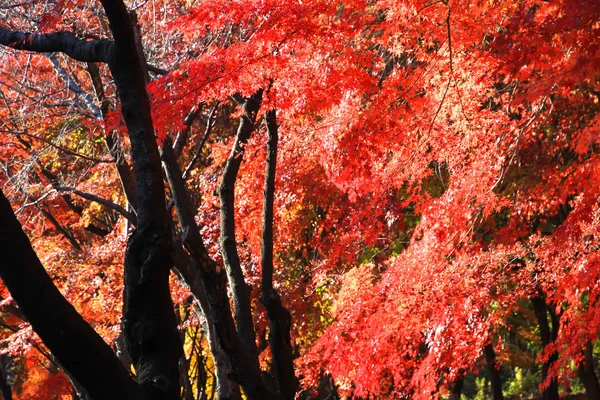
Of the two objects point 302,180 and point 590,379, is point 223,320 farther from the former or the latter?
point 590,379

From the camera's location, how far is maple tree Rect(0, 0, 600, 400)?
4605mm

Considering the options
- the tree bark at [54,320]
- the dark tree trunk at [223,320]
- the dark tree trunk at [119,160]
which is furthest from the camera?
the dark tree trunk at [119,160]

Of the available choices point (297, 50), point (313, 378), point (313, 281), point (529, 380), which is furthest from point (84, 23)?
point (529, 380)

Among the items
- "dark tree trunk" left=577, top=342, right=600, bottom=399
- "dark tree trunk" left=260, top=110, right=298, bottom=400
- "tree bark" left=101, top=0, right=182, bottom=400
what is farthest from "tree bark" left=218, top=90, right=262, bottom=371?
"dark tree trunk" left=577, top=342, right=600, bottom=399

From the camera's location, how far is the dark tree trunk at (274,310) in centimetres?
871

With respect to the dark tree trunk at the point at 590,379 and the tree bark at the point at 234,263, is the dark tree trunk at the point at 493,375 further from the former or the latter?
the tree bark at the point at 234,263

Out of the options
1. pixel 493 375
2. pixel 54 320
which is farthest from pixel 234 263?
pixel 493 375

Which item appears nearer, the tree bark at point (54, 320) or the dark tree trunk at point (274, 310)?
the tree bark at point (54, 320)

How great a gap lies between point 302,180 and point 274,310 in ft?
19.4

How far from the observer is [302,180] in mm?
14328

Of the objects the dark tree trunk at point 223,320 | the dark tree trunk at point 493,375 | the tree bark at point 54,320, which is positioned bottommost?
the tree bark at point 54,320

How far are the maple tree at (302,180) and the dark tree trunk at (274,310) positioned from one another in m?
0.03

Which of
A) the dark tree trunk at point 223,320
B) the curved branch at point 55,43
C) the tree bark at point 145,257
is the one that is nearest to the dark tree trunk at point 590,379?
the dark tree trunk at point 223,320

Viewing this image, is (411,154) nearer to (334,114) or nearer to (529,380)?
(334,114)
